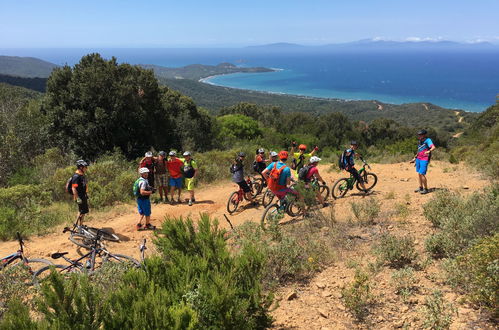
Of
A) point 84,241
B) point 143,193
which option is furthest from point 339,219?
point 84,241

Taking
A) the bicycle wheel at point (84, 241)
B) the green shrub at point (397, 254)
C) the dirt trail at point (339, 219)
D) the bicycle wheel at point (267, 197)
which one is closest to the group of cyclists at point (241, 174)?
the bicycle wheel at point (267, 197)

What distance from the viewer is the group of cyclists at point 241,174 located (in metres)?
8.02

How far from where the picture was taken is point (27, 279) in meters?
4.81

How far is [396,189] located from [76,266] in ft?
30.9

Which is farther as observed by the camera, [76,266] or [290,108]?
[290,108]

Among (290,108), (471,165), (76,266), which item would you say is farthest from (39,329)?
(290,108)

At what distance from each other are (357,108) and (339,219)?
138m

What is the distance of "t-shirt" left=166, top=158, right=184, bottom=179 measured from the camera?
34.5 feet

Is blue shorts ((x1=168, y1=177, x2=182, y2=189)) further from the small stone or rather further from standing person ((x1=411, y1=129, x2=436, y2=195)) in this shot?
standing person ((x1=411, y1=129, x2=436, y2=195))

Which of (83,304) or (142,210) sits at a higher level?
(83,304)

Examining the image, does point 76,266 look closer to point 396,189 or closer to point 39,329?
point 39,329

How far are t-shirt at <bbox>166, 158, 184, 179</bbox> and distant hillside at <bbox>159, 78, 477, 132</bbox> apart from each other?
83.3 metres

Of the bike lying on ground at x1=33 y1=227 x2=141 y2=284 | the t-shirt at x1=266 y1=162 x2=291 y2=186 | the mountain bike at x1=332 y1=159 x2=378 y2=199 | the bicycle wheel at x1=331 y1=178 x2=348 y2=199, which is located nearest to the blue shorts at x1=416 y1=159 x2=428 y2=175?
the mountain bike at x1=332 y1=159 x2=378 y2=199

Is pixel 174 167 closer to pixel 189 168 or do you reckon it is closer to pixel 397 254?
pixel 189 168
